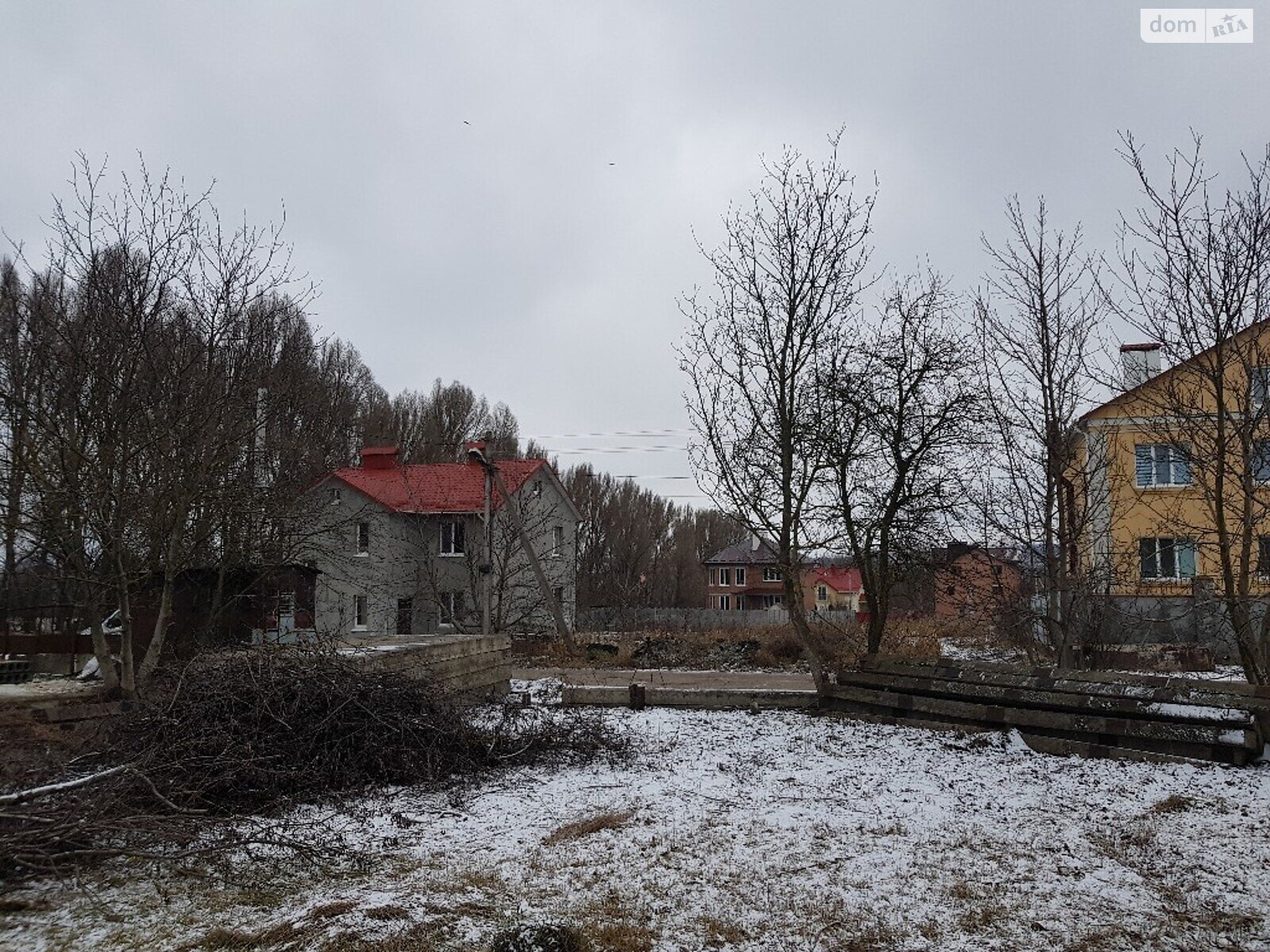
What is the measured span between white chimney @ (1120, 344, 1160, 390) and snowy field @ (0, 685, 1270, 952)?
4380mm

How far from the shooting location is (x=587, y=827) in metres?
6.15

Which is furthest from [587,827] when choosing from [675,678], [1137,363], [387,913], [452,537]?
[452,537]

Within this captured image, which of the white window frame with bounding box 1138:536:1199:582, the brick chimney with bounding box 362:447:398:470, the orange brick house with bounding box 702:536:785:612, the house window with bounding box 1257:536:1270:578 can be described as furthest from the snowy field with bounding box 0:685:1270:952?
the orange brick house with bounding box 702:536:785:612

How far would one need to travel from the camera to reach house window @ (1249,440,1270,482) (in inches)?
354

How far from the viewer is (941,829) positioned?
6086 millimetres

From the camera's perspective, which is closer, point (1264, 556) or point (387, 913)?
point (387, 913)

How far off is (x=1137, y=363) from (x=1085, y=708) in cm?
411

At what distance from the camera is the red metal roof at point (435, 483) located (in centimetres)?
3291

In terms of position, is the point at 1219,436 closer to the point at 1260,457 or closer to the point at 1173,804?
the point at 1260,457

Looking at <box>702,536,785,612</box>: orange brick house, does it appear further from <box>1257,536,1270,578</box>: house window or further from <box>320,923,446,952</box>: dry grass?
<box>320,923,446,952</box>: dry grass

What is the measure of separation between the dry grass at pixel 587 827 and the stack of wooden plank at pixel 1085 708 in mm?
4526

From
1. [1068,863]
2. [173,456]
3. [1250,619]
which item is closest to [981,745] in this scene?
[1250,619]

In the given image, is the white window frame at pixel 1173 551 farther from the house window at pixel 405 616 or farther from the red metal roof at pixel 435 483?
the house window at pixel 405 616

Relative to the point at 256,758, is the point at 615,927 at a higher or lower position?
lower
